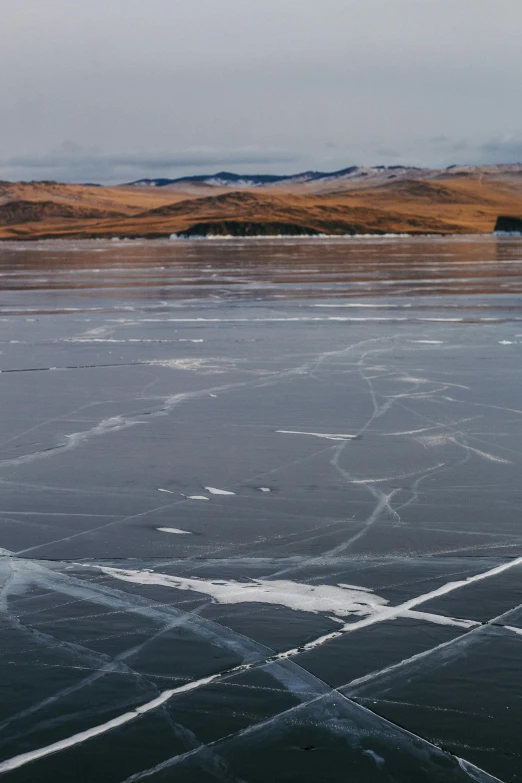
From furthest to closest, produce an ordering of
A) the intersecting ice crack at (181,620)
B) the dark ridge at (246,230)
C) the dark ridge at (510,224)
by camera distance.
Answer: the dark ridge at (246,230) < the dark ridge at (510,224) < the intersecting ice crack at (181,620)

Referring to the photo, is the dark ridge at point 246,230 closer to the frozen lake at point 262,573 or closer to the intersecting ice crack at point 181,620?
the frozen lake at point 262,573

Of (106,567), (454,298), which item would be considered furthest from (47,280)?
(106,567)

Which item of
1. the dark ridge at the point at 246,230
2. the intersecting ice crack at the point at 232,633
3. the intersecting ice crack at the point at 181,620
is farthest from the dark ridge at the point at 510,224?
the intersecting ice crack at the point at 181,620

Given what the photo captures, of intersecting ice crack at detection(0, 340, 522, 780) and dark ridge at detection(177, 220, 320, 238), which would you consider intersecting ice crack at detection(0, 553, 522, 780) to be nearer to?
intersecting ice crack at detection(0, 340, 522, 780)

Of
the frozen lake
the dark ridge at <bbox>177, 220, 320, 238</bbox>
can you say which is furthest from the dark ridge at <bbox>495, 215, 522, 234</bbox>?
the frozen lake

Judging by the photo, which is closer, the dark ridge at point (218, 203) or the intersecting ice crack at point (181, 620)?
the intersecting ice crack at point (181, 620)

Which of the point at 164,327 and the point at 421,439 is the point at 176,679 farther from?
the point at 164,327
